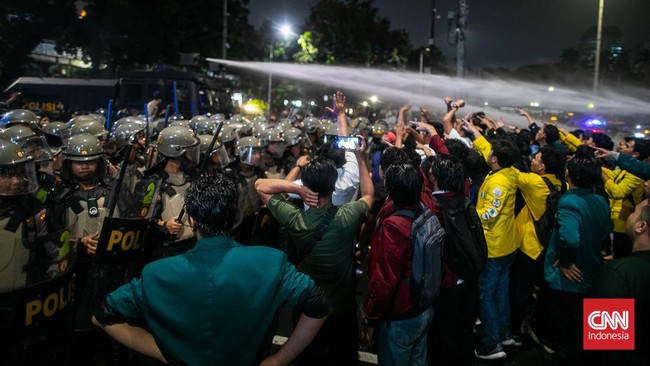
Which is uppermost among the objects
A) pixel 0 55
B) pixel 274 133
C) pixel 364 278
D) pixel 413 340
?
pixel 0 55

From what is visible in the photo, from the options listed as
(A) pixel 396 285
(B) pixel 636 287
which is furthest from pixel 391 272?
(B) pixel 636 287

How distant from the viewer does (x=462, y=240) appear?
3.66 metres

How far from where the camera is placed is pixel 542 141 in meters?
7.42

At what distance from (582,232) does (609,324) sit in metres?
1.02

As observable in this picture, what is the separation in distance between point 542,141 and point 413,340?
529 cm

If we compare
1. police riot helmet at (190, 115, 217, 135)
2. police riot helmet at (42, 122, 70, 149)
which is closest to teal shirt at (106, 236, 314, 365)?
police riot helmet at (42, 122, 70, 149)

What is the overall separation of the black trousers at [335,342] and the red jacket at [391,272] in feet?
1.36

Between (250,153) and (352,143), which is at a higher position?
(352,143)

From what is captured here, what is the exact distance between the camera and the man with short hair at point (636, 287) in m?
2.47

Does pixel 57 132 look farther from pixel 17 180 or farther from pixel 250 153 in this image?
pixel 17 180

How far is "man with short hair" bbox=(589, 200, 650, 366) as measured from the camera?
8.09 feet

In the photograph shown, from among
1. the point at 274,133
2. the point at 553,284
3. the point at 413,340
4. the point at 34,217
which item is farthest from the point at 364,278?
the point at 34,217

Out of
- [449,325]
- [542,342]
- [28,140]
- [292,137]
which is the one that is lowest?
[542,342]

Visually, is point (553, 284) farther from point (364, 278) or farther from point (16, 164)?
point (16, 164)
